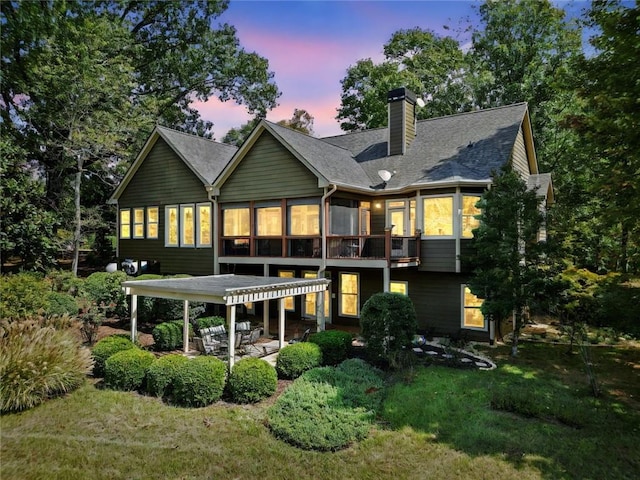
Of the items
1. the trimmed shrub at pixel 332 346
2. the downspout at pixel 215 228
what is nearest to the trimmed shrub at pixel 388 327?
the trimmed shrub at pixel 332 346

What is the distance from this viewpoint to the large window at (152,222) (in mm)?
19456

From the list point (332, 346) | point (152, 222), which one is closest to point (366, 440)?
point (332, 346)

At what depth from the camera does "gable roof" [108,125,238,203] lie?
1795 centimetres

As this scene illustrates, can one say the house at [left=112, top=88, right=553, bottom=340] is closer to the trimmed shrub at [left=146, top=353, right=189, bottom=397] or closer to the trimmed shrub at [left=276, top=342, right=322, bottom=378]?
the trimmed shrub at [left=276, top=342, right=322, bottom=378]

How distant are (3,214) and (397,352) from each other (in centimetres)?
1588

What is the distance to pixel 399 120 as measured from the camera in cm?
1708

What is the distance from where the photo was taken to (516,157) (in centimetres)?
1516

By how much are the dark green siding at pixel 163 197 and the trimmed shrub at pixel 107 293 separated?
2.93 meters

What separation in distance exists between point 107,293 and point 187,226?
450cm

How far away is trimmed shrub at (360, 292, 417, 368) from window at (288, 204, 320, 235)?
5.40 m

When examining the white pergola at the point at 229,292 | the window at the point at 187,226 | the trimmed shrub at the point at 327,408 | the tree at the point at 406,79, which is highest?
the tree at the point at 406,79

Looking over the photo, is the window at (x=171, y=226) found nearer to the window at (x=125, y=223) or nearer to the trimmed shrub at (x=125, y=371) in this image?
the window at (x=125, y=223)

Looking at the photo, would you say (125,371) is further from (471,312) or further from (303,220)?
(471,312)

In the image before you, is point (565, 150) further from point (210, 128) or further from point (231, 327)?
point (210, 128)
